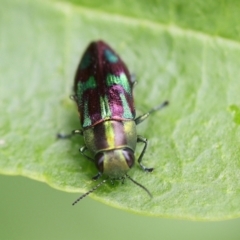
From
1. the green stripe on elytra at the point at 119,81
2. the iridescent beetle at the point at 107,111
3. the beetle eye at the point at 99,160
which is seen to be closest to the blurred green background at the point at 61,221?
the iridescent beetle at the point at 107,111

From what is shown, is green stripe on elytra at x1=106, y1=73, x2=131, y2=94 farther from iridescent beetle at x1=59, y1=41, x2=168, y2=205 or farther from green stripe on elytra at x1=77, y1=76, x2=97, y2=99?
green stripe on elytra at x1=77, y1=76, x2=97, y2=99

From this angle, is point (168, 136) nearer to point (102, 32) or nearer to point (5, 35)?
point (102, 32)

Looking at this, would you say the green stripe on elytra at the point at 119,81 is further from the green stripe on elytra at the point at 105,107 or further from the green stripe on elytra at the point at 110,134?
the green stripe on elytra at the point at 110,134

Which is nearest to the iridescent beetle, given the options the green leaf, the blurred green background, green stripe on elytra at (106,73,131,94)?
green stripe on elytra at (106,73,131,94)

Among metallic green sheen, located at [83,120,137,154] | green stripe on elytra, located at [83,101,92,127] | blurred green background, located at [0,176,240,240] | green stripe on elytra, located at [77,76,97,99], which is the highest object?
green stripe on elytra, located at [77,76,97,99]

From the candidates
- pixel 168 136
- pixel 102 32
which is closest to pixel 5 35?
pixel 102 32

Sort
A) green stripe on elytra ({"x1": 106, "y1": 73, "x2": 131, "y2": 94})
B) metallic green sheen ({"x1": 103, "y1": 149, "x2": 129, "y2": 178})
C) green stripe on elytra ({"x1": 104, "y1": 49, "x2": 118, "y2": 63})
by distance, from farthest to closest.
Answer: green stripe on elytra ({"x1": 104, "y1": 49, "x2": 118, "y2": 63}) → green stripe on elytra ({"x1": 106, "y1": 73, "x2": 131, "y2": 94}) → metallic green sheen ({"x1": 103, "y1": 149, "x2": 129, "y2": 178})
